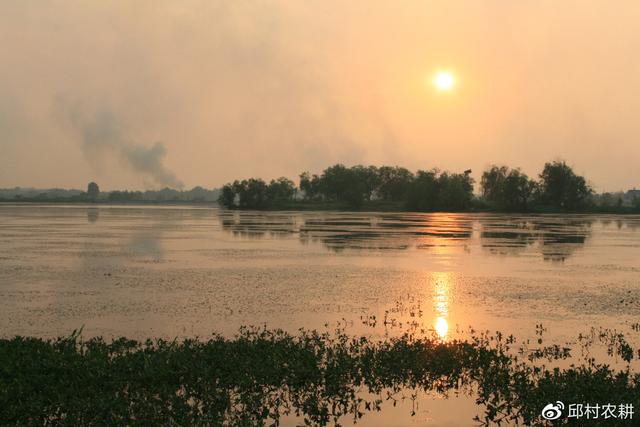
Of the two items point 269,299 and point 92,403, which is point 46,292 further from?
point 92,403

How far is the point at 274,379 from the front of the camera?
17172 millimetres

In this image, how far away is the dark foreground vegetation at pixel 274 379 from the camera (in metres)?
14.8

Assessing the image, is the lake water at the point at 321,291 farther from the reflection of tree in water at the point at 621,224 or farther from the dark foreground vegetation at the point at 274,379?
the reflection of tree in water at the point at 621,224

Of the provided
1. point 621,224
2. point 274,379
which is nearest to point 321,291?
point 274,379

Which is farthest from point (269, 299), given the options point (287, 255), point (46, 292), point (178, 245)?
point (178, 245)

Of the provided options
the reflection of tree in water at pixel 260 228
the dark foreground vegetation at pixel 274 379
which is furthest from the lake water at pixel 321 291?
the reflection of tree in water at pixel 260 228

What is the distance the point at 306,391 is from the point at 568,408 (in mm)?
6730

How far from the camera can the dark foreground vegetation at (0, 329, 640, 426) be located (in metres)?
14.8

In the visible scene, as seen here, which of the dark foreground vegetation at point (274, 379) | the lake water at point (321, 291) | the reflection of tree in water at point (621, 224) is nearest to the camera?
the dark foreground vegetation at point (274, 379)

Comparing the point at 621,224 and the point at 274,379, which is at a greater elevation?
the point at 621,224

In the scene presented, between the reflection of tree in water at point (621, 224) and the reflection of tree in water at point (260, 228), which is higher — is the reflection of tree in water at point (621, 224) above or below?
above

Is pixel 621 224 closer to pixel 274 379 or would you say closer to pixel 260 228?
pixel 260 228

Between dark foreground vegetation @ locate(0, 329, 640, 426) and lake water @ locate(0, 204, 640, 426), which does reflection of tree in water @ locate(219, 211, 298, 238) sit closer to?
lake water @ locate(0, 204, 640, 426)

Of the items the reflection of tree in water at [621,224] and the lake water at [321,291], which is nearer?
the lake water at [321,291]
